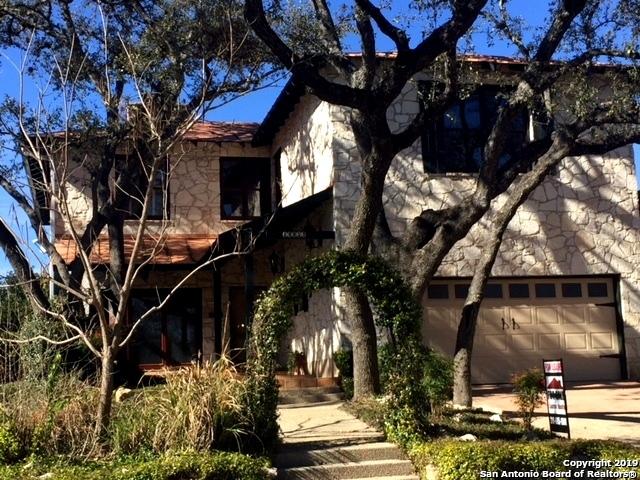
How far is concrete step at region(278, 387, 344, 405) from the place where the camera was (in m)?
13.5

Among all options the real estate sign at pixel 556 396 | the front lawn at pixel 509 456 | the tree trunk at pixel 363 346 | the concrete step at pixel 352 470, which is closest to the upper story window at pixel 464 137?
the tree trunk at pixel 363 346

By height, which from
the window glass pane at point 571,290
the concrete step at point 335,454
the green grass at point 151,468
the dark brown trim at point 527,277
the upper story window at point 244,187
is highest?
the upper story window at point 244,187

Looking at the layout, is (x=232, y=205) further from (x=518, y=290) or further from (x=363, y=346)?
(x=363, y=346)

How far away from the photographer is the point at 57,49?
47.4 feet

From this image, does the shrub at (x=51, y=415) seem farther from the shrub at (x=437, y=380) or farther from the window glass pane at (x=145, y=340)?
the window glass pane at (x=145, y=340)

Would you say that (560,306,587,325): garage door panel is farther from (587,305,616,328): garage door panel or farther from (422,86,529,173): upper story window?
(422,86,529,173): upper story window

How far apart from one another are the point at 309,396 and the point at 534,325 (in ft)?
19.7

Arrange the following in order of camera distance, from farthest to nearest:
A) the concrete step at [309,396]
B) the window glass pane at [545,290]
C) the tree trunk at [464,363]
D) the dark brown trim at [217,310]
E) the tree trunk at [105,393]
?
the dark brown trim at [217,310]
the window glass pane at [545,290]
the concrete step at [309,396]
the tree trunk at [464,363]
the tree trunk at [105,393]

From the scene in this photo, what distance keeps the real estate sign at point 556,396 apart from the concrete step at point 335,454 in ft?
6.98

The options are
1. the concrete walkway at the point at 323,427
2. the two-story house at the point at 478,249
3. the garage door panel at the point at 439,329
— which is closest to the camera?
the concrete walkway at the point at 323,427

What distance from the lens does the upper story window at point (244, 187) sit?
19.9 meters

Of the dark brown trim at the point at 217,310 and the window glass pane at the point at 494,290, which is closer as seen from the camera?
the window glass pane at the point at 494,290

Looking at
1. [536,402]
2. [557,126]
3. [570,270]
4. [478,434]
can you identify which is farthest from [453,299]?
[478,434]

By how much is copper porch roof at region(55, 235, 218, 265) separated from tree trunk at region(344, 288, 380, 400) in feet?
20.6
